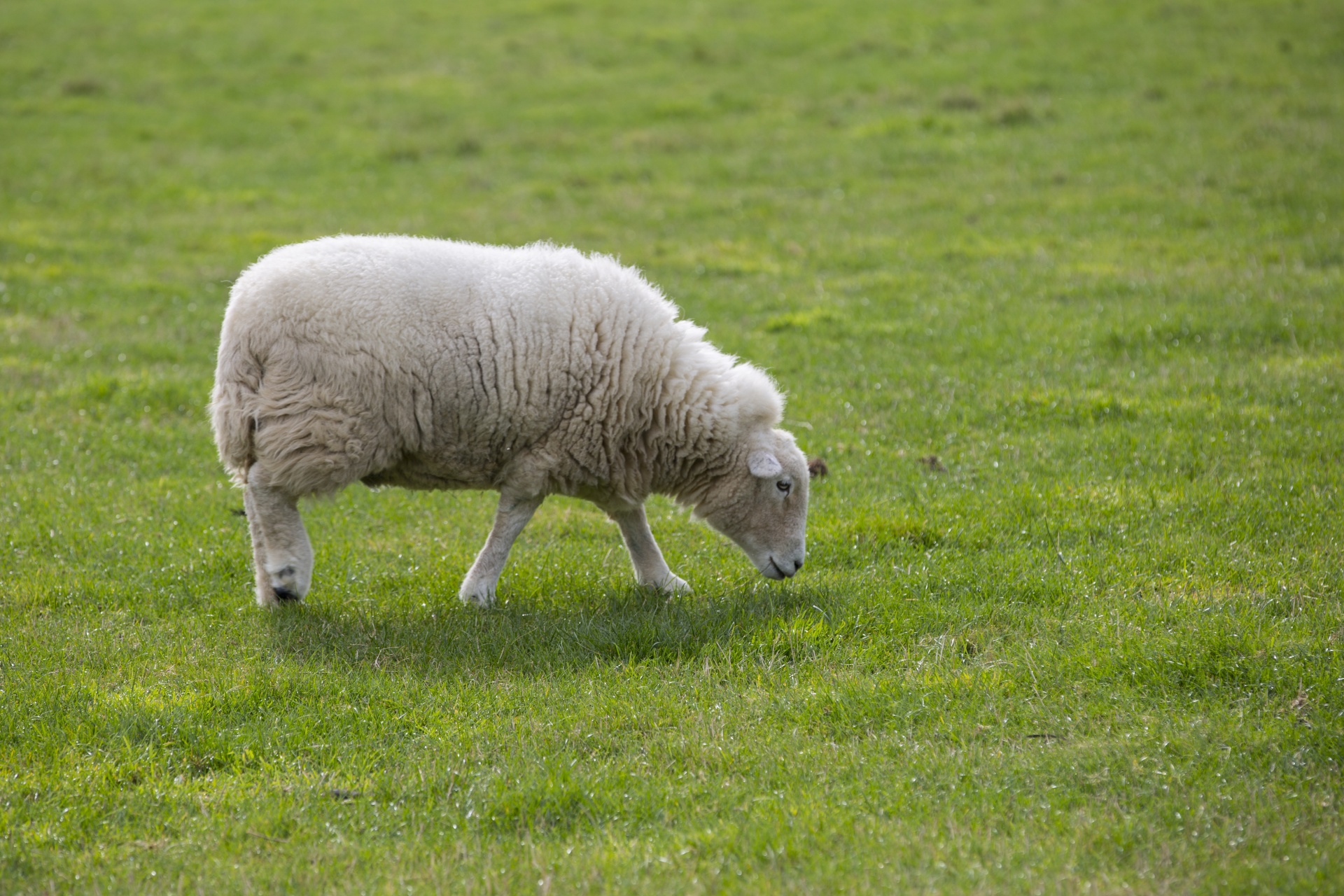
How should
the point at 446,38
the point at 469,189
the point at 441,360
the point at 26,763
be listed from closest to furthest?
1. the point at 26,763
2. the point at 441,360
3. the point at 469,189
4. the point at 446,38

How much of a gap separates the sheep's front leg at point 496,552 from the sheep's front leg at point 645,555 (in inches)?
23.2

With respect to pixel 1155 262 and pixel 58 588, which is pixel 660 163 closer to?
pixel 1155 262

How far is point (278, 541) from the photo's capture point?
21.6 ft

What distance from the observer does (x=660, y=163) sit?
1750 centimetres

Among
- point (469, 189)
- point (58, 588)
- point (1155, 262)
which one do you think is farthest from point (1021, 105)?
point (58, 588)

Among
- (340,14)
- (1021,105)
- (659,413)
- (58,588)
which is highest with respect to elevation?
(340,14)

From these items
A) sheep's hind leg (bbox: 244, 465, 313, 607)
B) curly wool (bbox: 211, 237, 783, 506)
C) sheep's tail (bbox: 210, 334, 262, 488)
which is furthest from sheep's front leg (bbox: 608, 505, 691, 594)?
sheep's tail (bbox: 210, 334, 262, 488)

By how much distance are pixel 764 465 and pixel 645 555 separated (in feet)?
2.88

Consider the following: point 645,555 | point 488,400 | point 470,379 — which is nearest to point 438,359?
point 470,379

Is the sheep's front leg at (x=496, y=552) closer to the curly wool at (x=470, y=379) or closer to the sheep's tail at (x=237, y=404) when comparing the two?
the curly wool at (x=470, y=379)

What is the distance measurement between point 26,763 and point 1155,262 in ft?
35.6

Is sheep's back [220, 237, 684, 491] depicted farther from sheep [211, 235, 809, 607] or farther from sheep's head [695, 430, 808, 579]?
sheep's head [695, 430, 808, 579]

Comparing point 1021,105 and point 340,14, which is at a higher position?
point 340,14

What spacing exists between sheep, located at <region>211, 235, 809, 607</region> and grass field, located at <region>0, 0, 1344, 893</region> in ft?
1.55
